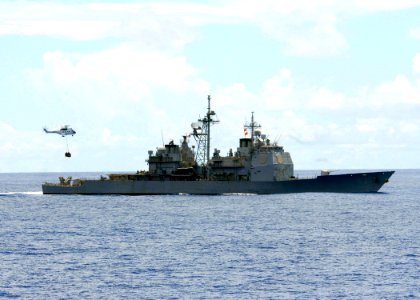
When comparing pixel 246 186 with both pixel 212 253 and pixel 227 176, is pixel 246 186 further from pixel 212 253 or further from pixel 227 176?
pixel 212 253

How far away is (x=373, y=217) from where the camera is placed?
64312mm

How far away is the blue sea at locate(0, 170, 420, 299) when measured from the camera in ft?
109

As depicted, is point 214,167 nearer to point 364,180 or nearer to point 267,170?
point 267,170

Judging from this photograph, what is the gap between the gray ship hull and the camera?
84.8 meters

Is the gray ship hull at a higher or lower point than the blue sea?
higher

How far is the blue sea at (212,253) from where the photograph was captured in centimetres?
3309

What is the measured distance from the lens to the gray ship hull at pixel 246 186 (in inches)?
3339

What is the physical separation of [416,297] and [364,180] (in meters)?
58.2

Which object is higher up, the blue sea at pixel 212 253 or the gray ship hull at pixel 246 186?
the gray ship hull at pixel 246 186

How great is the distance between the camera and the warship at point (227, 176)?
83250mm

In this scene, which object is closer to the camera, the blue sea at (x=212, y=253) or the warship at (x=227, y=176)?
the blue sea at (x=212, y=253)

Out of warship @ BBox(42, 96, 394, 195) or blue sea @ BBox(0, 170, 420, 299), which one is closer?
blue sea @ BBox(0, 170, 420, 299)

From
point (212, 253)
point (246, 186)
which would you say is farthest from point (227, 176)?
point (212, 253)

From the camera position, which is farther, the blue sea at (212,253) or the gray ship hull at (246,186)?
the gray ship hull at (246,186)
